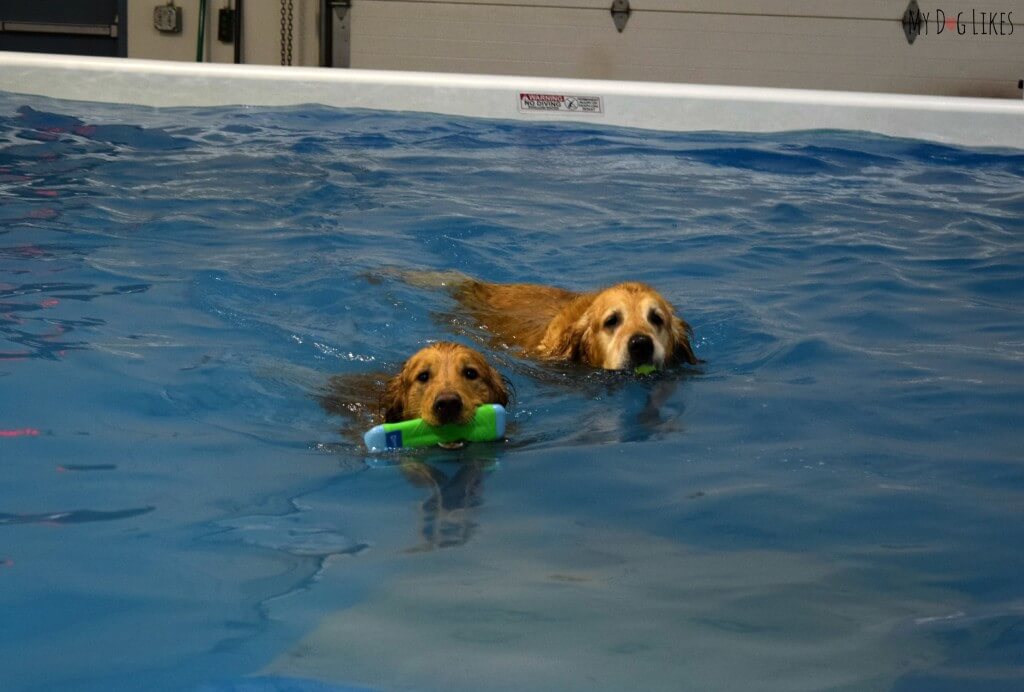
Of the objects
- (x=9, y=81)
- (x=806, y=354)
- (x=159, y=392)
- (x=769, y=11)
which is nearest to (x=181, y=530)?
(x=159, y=392)

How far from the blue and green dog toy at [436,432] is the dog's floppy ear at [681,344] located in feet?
4.35

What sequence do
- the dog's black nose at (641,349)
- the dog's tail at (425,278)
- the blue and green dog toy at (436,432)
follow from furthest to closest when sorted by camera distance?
1. the dog's tail at (425,278)
2. the dog's black nose at (641,349)
3. the blue and green dog toy at (436,432)

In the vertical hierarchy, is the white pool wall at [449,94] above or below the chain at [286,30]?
below

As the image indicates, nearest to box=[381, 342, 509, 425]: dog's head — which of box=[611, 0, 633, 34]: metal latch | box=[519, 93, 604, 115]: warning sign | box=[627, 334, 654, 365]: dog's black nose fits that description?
box=[627, 334, 654, 365]: dog's black nose

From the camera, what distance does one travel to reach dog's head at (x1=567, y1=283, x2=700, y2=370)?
5.22 metres

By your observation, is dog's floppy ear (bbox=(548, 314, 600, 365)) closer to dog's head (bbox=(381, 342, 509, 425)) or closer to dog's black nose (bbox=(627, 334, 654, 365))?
dog's black nose (bbox=(627, 334, 654, 365))

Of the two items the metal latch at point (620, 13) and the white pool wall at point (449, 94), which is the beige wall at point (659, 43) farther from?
the white pool wall at point (449, 94)

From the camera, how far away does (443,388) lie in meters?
4.27

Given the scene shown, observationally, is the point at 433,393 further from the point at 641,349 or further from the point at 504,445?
the point at 641,349

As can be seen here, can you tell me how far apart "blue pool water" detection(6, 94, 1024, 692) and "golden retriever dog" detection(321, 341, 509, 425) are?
15 cm

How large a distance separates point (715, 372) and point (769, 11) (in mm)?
8658

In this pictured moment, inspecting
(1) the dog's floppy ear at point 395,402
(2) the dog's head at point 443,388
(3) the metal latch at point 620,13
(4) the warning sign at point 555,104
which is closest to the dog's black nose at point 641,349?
(2) the dog's head at point 443,388

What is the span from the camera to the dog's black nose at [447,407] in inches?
163

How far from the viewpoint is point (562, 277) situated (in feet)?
23.3
